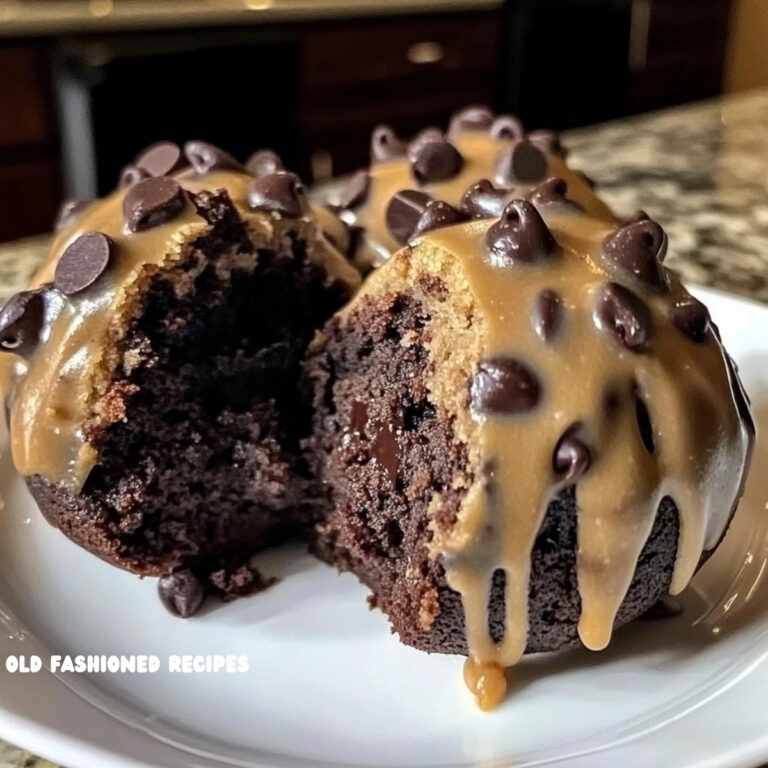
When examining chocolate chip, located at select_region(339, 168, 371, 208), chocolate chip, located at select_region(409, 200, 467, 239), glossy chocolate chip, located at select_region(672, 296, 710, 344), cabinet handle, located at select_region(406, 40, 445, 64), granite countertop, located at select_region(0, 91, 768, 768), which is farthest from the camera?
cabinet handle, located at select_region(406, 40, 445, 64)

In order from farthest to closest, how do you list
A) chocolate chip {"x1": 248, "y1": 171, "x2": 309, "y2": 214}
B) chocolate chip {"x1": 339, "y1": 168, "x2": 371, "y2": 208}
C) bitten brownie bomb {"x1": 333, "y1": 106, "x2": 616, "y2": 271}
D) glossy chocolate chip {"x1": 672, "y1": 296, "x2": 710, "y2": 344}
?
chocolate chip {"x1": 339, "y1": 168, "x2": 371, "y2": 208} → bitten brownie bomb {"x1": 333, "y1": 106, "x2": 616, "y2": 271} → chocolate chip {"x1": 248, "y1": 171, "x2": 309, "y2": 214} → glossy chocolate chip {"x1": 672, "y1": 296, "x2": 710, "y2": 344}

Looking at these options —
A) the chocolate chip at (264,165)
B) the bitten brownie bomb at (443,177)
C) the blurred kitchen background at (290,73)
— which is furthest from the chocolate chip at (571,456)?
the blurred kitchen background at (290,73)

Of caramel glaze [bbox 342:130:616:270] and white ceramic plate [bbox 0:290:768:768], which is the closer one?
white ceramic plate [bbox 0:290:768:768]

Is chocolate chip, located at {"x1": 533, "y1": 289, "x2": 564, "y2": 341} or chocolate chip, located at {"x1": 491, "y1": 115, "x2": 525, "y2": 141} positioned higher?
chocolate chip, located at {"x1": 533, "y1": 289, "x2": 564, "y2": 341}

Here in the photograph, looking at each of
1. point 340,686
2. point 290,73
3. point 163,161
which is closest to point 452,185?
point 163,161

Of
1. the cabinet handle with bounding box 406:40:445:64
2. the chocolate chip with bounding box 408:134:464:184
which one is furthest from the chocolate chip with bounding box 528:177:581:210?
the cabinet handle with bounding box 406:40:445:64

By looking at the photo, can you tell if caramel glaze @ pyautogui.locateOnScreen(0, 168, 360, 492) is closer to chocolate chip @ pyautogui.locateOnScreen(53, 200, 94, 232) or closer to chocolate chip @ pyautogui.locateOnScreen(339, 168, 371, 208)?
chocolate chip @ pyautogui.locateOnScreen(53, 200, 94, 232)

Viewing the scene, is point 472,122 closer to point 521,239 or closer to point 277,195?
point 277,195
